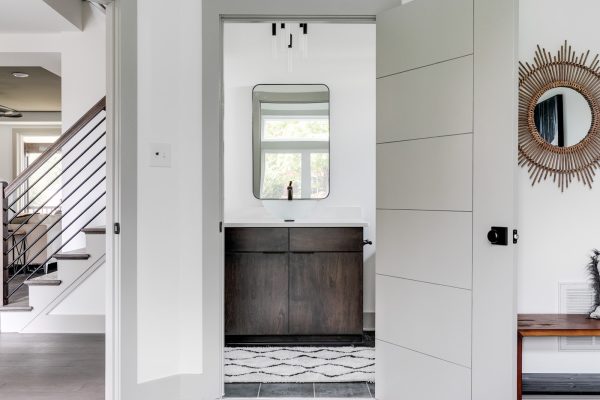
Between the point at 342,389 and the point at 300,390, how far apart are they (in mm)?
240

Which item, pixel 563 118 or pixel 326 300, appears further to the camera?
pixel 326 300

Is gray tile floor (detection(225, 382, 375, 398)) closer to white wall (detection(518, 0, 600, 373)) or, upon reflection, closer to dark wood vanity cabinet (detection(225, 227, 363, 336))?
dark wood vanity cabinet (detection(225, 227, 363, 336))

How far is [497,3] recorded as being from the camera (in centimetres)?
181

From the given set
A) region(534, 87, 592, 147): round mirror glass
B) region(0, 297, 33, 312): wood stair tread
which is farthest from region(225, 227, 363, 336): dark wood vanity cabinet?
region(0, 297, 33, 312): wood stair tread

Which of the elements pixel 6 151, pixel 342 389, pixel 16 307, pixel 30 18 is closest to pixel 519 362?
pixel 342 389

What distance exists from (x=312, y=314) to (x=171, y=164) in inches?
61.4

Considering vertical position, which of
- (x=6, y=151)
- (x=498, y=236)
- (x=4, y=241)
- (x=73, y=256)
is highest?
(x=6, y=151)

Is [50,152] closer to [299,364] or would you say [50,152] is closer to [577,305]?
[299,364]

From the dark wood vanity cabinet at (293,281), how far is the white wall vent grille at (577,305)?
1.33 m

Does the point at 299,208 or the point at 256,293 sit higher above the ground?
the point at 299,208

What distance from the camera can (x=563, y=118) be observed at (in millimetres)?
2141

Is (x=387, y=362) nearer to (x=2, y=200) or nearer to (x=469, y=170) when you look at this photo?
(x=469, y=170)

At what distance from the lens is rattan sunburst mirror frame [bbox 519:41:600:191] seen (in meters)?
2.12

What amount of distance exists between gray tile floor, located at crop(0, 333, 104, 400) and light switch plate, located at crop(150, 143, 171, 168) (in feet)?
4.37
